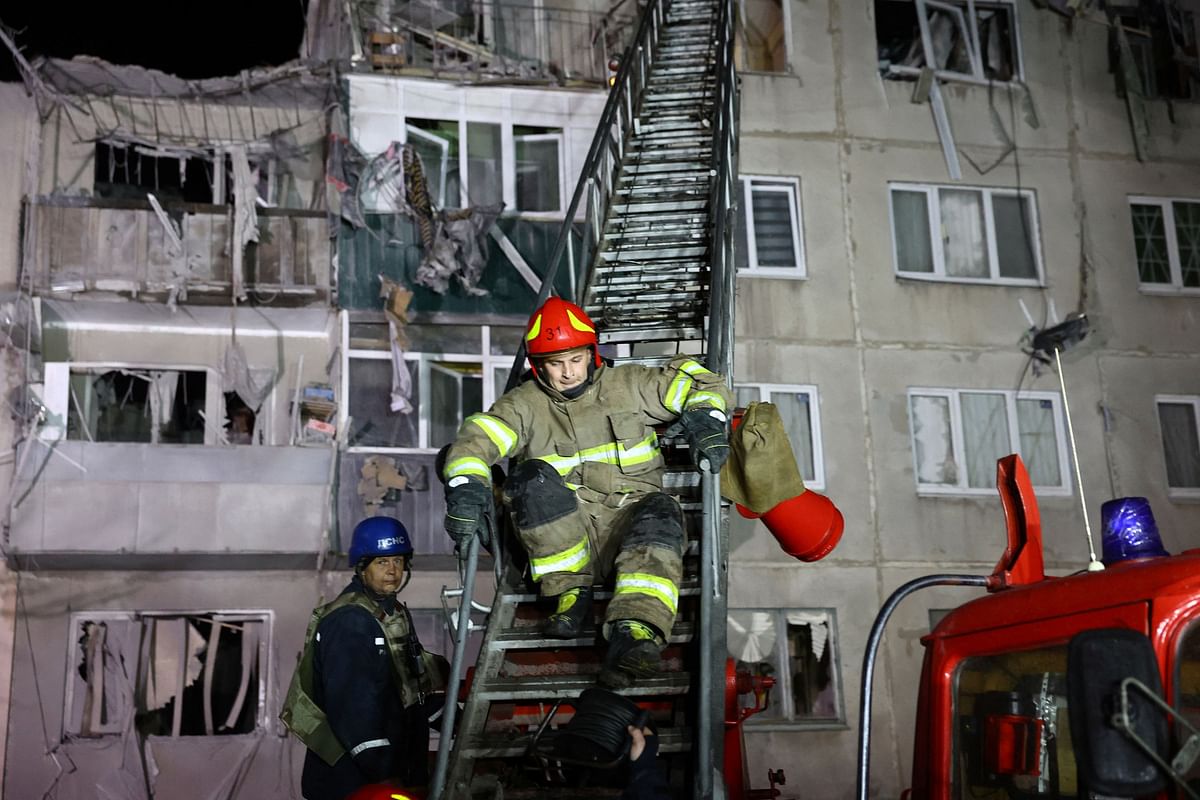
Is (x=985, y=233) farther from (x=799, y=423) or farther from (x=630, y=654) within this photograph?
(x=630, y=654)

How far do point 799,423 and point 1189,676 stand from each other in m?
13.6

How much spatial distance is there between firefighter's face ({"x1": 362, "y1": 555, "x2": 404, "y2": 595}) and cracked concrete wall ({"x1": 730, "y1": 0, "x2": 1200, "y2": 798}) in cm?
985

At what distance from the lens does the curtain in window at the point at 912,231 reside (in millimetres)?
17875

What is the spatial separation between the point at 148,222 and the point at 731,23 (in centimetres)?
741

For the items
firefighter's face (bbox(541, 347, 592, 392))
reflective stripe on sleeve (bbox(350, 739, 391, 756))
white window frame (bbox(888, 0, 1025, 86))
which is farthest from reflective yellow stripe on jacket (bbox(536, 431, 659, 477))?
white window frame (bbox(888, 0, 1025, 86))

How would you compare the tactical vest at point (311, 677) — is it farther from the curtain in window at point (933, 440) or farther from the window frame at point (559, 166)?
the curtain in window at point (933, 440)

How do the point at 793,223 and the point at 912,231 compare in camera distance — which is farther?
the point at 912,231

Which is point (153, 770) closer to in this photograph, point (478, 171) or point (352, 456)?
point (352, 456)

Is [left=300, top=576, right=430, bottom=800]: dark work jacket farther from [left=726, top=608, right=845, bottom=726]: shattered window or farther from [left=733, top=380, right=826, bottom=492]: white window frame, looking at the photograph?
[left=733, top=380, right=826, bottom=492]: white window frame

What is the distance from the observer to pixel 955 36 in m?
19.3

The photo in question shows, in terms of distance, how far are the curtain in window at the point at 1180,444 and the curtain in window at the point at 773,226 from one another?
564cm

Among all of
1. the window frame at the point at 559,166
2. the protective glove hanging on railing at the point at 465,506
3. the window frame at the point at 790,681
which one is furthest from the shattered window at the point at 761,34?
the protective glove hanging on railing at the point at 465,506

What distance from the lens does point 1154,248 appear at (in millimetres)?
18578

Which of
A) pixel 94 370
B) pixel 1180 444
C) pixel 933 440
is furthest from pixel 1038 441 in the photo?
pixel 94 370
